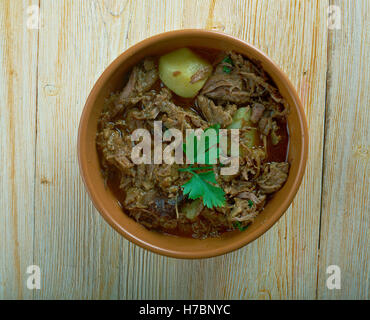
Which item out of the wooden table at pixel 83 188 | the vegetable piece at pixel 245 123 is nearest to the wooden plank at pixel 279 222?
the wooden table at pixel 83 188

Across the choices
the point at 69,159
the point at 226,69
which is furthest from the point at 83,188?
the point at 226,69

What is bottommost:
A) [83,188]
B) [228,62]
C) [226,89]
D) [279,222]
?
[279,222]

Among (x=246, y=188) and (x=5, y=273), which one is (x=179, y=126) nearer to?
(x=246, y=188)

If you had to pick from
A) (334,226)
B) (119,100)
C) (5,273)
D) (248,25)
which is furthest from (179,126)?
(5,273)

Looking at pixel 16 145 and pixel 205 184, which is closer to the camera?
pixel 205 184

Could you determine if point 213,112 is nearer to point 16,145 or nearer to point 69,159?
point 69,159

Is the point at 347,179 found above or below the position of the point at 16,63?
below
